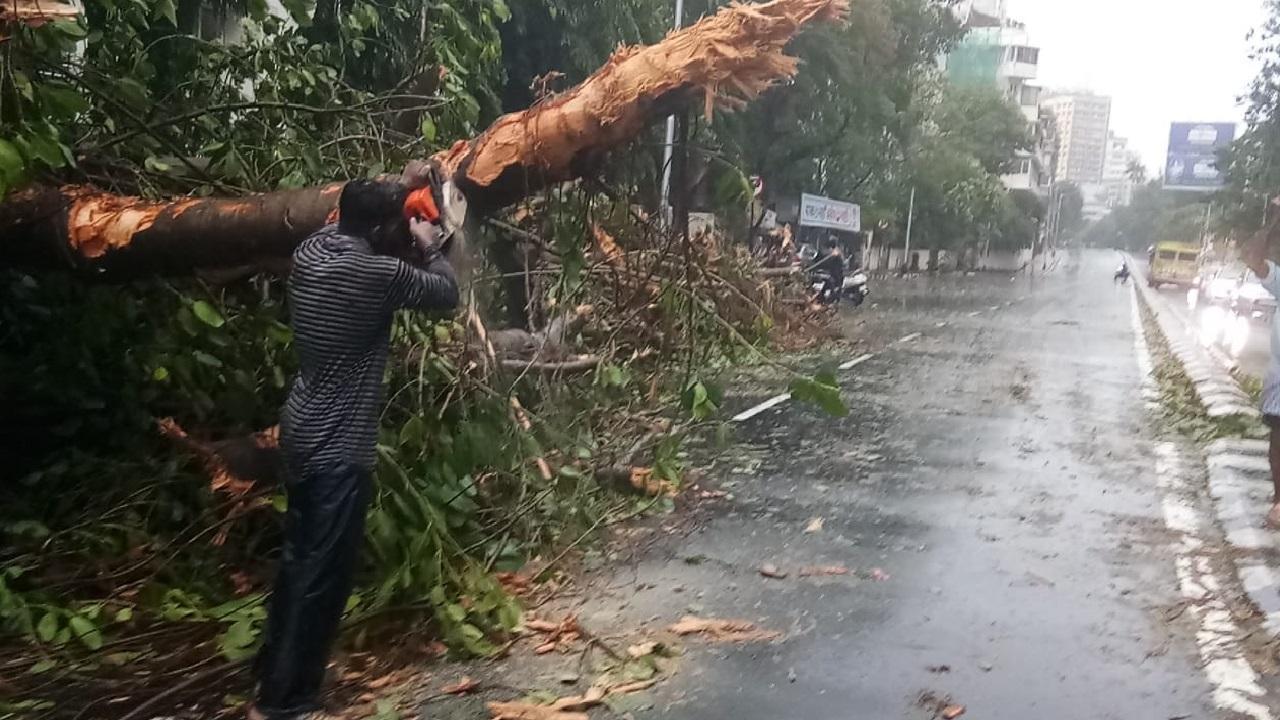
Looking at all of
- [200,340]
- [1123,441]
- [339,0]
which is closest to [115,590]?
[200,340]

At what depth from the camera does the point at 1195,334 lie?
21.1 meters

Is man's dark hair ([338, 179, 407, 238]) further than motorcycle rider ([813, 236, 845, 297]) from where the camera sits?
No

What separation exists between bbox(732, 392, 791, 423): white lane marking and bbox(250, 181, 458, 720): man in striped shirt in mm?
6249

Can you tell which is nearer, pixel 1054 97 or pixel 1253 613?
pixel 1253 613

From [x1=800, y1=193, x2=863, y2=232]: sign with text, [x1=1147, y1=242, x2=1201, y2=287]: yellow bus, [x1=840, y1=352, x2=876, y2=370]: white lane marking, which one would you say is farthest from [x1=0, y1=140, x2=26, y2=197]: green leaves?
[x1=1147, y1=242, x2=1201, y2=287]: yellow bus

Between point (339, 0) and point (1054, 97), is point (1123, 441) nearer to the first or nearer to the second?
point (339, 0)

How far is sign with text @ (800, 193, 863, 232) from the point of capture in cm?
2683

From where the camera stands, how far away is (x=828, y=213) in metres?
28.1

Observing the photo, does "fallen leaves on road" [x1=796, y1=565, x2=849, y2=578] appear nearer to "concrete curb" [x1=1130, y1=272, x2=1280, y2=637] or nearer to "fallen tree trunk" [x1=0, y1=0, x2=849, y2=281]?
"concrete curb" [x1=1130, y1=272, x2=1280, y2=637]

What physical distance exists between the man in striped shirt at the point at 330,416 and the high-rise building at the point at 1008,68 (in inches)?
1094

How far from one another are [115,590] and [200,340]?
3.88 feet

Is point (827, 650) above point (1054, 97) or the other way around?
the other way around

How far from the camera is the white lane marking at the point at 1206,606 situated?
397cm

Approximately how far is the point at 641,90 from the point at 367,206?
110 centimetres
